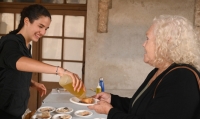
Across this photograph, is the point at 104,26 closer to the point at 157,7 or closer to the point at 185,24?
the point at 157,7

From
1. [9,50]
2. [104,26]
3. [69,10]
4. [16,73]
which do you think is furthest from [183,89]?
[69,10]

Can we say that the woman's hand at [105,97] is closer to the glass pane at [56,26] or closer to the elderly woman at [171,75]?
the elderly woman at [171,75]

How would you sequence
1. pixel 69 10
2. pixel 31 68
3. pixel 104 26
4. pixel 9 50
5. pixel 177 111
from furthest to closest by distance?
pixel 69 10 → pixel 104 26 → pixel 9 50 → pixel 31 68 → pixel 177 111

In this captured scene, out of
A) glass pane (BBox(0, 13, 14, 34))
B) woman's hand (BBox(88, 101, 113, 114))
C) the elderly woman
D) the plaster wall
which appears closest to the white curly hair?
the elderly woman

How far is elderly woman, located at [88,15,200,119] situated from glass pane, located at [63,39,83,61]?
2.69 metres

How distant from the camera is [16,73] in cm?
179

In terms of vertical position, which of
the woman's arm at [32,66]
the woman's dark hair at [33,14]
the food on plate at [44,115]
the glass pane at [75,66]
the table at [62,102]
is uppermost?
the woman's dark hair at [33,14]

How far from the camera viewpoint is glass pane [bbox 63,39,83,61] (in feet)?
13.5

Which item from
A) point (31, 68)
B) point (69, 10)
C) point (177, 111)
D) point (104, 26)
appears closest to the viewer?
point (177, 111)

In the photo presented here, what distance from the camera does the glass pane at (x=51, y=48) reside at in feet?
13.6

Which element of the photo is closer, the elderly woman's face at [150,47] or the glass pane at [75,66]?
the elderly woman's face at [150,47]

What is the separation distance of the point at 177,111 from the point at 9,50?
1.09 meters

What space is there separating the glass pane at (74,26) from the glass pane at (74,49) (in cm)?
12

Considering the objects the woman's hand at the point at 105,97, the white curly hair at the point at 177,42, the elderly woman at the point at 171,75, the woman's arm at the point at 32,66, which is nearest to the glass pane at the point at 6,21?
the woman's hand at the point at 105,97
